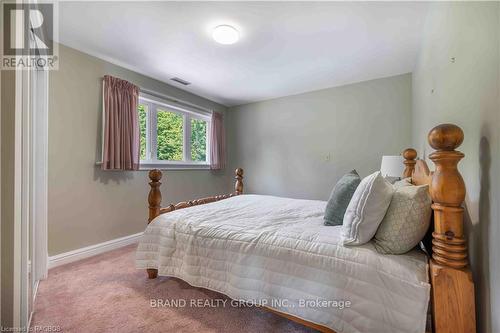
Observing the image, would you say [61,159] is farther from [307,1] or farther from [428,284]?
[428,284]

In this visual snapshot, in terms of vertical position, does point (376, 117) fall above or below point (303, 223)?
above

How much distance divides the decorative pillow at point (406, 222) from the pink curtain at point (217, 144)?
11.4 feet

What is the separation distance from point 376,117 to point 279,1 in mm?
2324

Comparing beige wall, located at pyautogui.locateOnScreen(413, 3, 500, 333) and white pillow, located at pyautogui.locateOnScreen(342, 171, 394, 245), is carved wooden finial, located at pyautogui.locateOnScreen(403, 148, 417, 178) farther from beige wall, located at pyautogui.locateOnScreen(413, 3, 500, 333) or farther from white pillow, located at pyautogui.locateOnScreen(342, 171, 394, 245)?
white pillow, located at pyautogui.locateOnScreen(342, 171, 394, 245)

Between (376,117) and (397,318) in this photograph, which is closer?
(397,318)

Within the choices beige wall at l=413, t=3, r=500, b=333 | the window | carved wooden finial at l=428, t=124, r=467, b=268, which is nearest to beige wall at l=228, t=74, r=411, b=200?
the window

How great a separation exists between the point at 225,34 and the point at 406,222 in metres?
2.13

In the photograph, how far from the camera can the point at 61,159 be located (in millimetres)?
2375

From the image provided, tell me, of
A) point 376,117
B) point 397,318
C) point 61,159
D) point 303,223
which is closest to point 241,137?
point 376,117

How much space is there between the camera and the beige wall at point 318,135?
3.24 m

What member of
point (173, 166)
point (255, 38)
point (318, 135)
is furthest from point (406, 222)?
point (173, 166)

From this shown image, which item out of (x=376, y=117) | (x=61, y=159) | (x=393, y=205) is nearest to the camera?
(x=393, y=205)

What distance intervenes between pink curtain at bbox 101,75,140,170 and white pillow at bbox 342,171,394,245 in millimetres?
2653

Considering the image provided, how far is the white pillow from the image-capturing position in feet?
3.66
